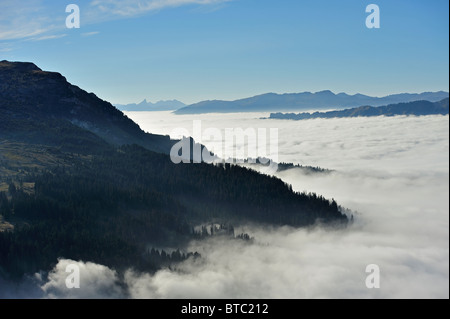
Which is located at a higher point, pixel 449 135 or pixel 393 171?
pixel 449 135

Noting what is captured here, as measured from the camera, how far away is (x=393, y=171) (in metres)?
113

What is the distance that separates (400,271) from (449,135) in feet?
393
